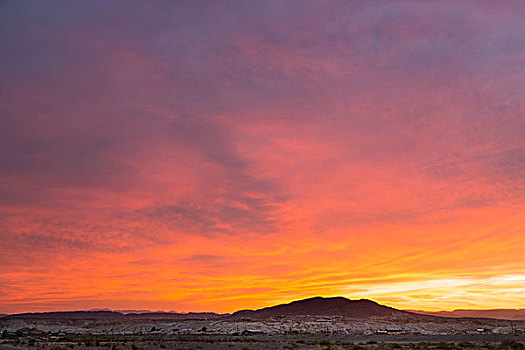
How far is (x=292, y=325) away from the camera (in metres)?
142

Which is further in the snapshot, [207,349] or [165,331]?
[165,331]

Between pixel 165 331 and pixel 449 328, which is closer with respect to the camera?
pixel 165 331

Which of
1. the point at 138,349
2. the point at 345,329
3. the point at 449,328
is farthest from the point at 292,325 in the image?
the point at 138,349

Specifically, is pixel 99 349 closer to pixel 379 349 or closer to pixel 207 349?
pixel 207 349

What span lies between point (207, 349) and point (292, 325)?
8161 centimetres

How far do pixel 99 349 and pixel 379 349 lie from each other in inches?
1485

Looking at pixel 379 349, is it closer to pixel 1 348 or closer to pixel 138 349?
pixel 138 349

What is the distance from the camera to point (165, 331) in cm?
13825

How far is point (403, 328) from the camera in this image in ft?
484

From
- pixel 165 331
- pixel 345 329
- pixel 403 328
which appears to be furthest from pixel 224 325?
pixel 403 328

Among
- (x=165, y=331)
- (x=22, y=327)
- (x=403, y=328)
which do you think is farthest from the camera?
(x=22, y=327)

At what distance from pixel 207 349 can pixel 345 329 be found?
84.3 metres

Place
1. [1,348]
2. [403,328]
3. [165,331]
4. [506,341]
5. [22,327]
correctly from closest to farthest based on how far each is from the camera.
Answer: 1. [1,348]
2. [506,341]
3. [165,331]
4. [403,328]
5. [22,327]

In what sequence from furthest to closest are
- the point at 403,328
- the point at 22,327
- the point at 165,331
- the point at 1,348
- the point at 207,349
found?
the point at 22,327 → the point at 403,328 → the point at 165,331 → the point at 207,349 → the point at 1,348
